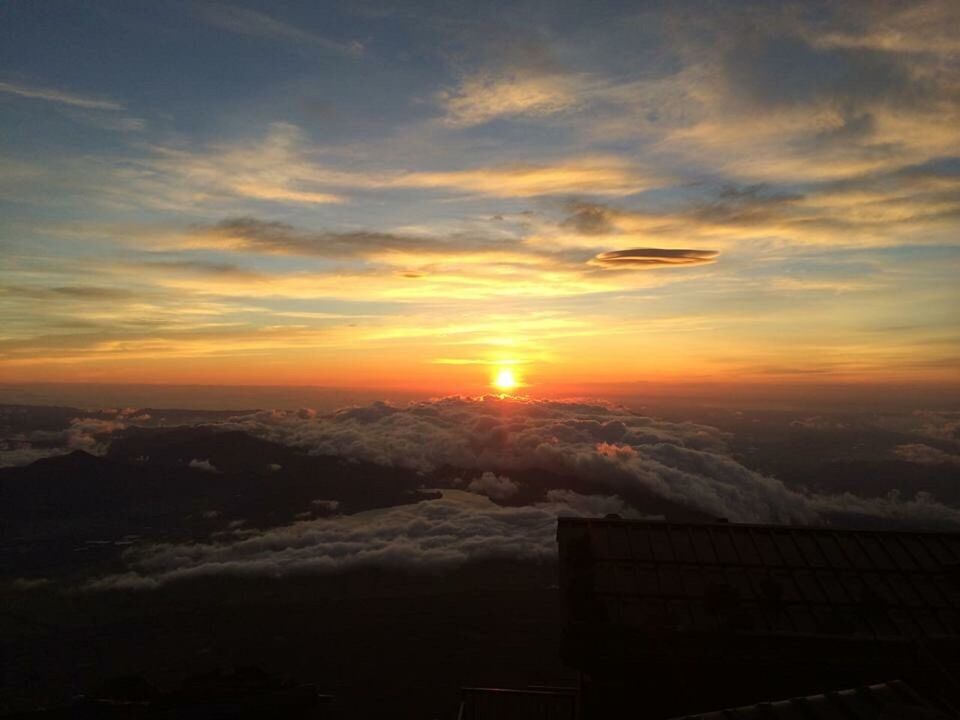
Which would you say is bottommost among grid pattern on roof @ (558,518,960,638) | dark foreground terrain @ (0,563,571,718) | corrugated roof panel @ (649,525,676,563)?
dark foreground terrain @ (0,563,571,718)

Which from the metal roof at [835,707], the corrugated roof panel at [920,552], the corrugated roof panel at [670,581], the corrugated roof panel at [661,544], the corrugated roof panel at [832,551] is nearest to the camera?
the metal roof at [835,707]

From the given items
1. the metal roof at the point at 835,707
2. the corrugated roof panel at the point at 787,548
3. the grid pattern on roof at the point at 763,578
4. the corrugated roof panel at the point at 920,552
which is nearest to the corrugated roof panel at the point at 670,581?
the grid pattern on roof at the point at 763,578

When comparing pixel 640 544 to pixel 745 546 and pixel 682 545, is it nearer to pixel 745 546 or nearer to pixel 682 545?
pixel 682 545

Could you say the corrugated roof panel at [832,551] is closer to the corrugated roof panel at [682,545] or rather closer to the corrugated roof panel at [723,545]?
the corrugated roof panel at [723,545]

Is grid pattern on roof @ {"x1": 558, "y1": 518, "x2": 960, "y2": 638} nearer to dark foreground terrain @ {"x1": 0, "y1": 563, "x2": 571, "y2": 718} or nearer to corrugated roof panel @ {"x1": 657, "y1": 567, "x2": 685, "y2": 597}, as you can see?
corrugated roof panel @ {"x1": 657, "y1": 567, "x2": 685, "y2": 597}

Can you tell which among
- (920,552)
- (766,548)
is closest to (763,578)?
(766,548)

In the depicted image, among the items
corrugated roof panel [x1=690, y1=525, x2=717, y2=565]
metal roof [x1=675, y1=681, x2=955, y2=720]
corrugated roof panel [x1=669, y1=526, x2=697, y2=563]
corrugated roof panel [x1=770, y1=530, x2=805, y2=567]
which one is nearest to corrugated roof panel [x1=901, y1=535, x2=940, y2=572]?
corrugated roof panel [x1=770, y1=530, x2=805, y2=567]

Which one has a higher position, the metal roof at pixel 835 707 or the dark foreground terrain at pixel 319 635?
the metal roof at pixel 835 707
